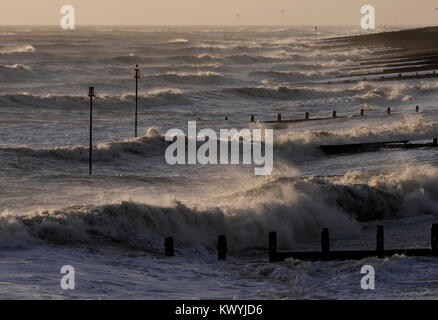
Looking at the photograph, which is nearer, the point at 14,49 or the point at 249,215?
the point at 249,215

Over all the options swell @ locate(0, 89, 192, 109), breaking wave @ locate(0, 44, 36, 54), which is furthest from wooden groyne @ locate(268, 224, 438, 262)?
breaking wave @ locate(0, 44, 36, 54)

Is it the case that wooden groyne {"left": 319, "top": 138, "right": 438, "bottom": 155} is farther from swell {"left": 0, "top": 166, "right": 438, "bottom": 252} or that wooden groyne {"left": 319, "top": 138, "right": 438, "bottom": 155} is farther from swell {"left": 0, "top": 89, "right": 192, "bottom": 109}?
swell {"left": 0, "top": 89, "right": 192, "bottom": 109}

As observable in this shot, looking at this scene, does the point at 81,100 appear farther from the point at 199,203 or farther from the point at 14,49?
the point at 14,49

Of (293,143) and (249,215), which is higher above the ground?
(293,143)

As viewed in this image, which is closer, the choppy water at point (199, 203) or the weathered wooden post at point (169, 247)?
the choppy water at point (199, 203)

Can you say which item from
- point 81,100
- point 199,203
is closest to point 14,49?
point 81,100

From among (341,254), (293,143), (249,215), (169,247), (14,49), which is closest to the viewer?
(341,254)

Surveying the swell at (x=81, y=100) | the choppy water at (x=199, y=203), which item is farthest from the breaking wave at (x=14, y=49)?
the choppy water at (x=199, y=203)

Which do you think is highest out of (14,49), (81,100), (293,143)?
(14,49)

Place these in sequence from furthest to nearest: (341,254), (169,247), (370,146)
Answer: (370,146) → (169,247) → (341,254)

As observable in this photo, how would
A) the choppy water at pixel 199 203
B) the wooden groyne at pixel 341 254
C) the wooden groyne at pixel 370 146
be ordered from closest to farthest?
the choppy water at pixel 199 203
the wooden groyne at pixel 341 254
the wooden groyne at pixel 370 146

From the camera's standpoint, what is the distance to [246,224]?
79.4ft

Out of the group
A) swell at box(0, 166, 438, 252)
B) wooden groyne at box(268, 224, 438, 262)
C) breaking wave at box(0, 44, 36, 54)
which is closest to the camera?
wooden groyne at box(268, 224, 438, 262)

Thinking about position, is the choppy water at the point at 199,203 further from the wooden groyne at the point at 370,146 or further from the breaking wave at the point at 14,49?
the breaking wave at the point at 14,49
